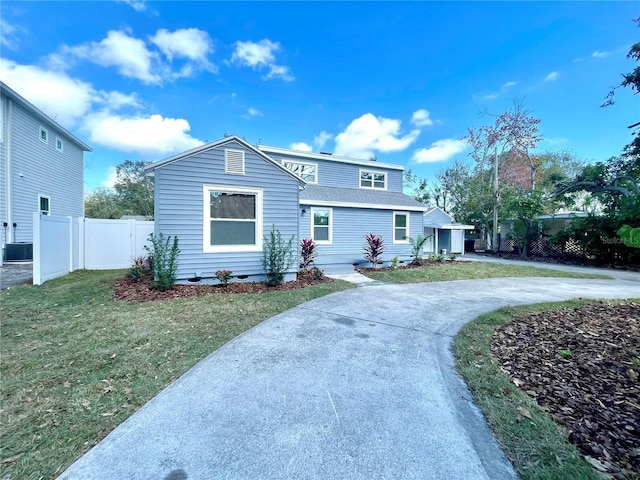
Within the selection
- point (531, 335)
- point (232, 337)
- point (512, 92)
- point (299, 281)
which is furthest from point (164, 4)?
point (512, 92)

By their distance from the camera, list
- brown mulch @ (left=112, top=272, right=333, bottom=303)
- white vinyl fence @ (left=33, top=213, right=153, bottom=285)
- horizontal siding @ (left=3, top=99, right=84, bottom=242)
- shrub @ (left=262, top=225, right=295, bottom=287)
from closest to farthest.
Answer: brown mulch @ (left=112, top=272, right=333, bottom=303), white vinyl fence @ (left=33, top=213, right=153, bottom=285), shrub @ (left=262, top=225, right=295, bottom=287), horizontal siding @ (left=3, top=99, right=84, bottom=242)

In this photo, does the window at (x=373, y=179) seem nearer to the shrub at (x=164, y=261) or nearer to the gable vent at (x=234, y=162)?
the gable vent at (x=234, y=162)

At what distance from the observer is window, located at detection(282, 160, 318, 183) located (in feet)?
44.8

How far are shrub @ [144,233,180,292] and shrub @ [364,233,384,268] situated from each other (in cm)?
732

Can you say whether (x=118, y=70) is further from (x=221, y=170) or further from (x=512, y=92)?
(x=512, y=92)

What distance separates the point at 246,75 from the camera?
12.3 m

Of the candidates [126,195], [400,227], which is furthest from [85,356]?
[126,195]

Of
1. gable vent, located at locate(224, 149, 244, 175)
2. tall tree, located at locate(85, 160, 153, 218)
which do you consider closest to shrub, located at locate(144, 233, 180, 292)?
gable vent, located at locate(224, 149, 244, 175)

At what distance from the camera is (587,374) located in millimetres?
2871

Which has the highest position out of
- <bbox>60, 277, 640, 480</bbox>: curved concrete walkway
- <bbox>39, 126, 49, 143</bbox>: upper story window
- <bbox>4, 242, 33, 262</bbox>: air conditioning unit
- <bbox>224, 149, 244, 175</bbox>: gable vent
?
<bbox>39, 126, 49, 143</bbox>: upper story window

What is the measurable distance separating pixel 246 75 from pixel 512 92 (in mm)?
17461

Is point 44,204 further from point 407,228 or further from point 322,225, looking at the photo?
point 407,228

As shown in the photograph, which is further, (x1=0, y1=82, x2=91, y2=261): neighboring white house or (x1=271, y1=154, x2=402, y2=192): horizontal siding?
(x1=271, y1=154, x2=402, y2=192): horizontal siding

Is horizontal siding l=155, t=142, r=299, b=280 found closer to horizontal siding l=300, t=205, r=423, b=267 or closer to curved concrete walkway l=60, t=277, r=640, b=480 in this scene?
horizontal siding l=300, t=205, r=423, b=267
